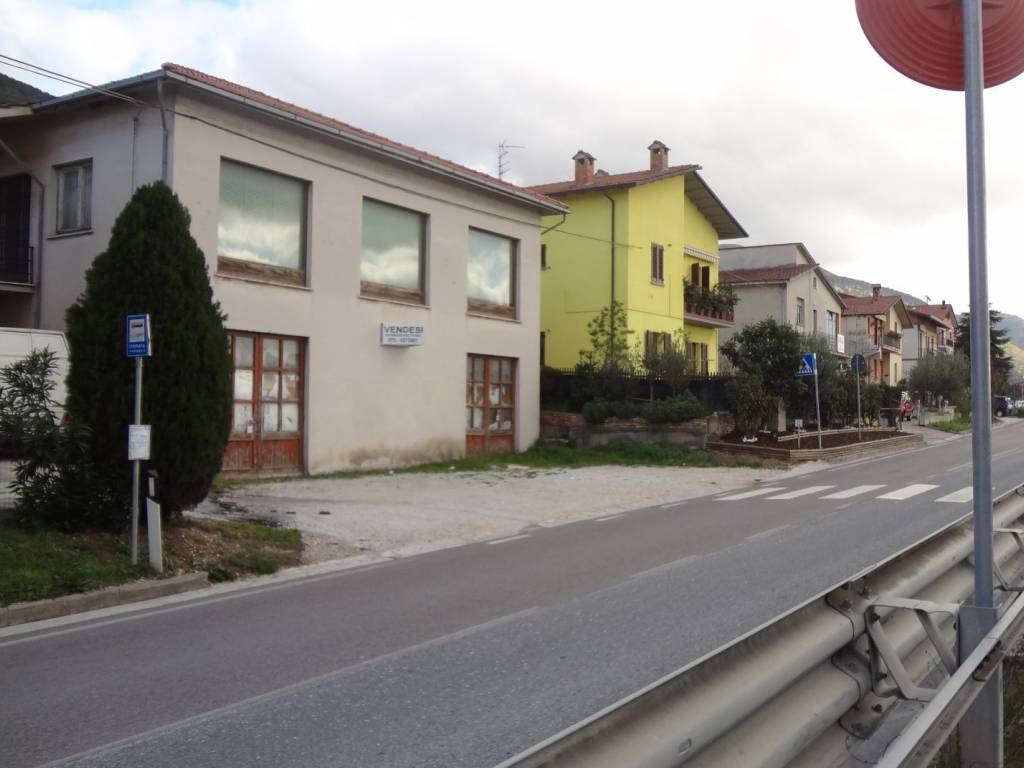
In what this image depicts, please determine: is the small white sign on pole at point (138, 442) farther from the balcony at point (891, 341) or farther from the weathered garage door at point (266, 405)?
the balcony at point (891, 341)

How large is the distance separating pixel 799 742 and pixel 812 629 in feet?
1.48

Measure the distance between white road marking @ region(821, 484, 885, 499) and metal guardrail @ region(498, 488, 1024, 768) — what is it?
1170 centimetres

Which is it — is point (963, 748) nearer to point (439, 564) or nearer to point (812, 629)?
point (812, 629)

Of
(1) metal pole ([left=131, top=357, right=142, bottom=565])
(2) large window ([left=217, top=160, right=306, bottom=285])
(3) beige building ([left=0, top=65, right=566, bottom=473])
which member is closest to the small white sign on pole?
(1) metal pole ([left=131, top=357, right=142, bottom=565])

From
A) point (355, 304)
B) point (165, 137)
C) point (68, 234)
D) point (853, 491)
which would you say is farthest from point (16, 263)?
point (853, 491)

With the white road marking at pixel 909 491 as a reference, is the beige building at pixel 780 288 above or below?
above

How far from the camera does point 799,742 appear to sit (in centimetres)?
342

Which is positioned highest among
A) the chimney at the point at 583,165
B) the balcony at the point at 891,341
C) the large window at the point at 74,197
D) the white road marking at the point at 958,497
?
the chimney at the point at 583,165

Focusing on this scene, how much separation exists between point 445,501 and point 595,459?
799cm

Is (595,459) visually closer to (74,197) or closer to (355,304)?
(355,304)

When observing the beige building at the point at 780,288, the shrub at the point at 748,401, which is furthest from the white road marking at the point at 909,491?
the beige building at the point at 780,288

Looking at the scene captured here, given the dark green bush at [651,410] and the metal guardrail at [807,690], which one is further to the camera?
the dark green bush at [651,410]

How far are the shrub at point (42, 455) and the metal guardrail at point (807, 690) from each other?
8.22 meters

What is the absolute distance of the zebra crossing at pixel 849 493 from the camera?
1602 cm
